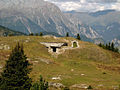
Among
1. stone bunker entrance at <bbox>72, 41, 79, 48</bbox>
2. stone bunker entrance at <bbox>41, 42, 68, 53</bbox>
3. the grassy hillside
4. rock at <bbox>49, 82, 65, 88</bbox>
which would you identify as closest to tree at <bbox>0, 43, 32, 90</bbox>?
rock at <bbox>49, 82, 65, 88</bbox>

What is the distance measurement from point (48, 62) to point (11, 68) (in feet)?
165

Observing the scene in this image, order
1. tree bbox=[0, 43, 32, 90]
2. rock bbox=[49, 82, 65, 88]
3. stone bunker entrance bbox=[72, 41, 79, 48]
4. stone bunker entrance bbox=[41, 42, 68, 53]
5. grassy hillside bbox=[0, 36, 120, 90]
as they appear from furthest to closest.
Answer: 1. stone bunker entrance bbox=[72, 41, 79, 48]
2. stone bunker entrance bbox=[41, 42, 68, 53]
3. grassy hillside bbox=[0, 36, 120, 90]
4. rock bbox=[49, 82, 65, 88]
5. tree bbox=[0, 43, 32, 90]

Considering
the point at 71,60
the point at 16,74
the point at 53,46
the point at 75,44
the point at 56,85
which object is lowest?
the point at 56,85

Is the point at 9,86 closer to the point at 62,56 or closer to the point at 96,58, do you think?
the point at 62,56

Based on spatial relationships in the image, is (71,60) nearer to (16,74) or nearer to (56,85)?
(56,85)

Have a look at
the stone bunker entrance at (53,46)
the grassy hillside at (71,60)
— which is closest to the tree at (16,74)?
the grassy hillside at (71,60)

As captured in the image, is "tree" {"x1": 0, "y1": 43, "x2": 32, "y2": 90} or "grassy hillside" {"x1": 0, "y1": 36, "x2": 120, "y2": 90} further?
"grassy hillside" {"x1": 0, "y1": 36, "x2": 120, "y2": 90}

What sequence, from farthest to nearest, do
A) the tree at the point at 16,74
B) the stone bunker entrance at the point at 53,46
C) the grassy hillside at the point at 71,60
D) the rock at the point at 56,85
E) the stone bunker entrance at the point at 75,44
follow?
the stone bunker entrance at the point at 75,44
the stone bunker entrance at the point at 53,46
the grassy hillside at the point at 71,60
the rock at the point at 56,85
the tree at the point at 16,74

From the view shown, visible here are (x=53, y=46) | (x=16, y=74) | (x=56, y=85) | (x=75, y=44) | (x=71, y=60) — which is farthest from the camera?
(x=75, y=44)

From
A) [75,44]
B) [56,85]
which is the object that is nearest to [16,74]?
[56,85]

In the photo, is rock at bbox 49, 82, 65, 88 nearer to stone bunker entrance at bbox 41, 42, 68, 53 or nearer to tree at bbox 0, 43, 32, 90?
tree at bbox 0, 43, 32, 90

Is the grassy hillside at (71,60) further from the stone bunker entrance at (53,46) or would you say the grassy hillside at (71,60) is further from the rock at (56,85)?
the rock at (56,85)

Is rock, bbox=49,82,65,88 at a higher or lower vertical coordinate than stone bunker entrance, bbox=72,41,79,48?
lower

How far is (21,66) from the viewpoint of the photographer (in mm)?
31531
